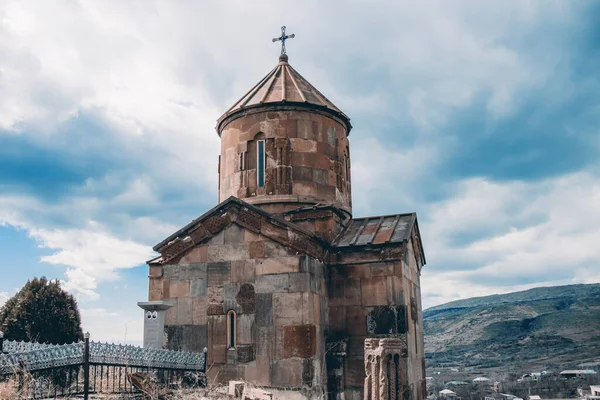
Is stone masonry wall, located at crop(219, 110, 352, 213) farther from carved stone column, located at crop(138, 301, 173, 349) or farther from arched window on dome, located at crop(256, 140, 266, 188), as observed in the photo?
carved stone column, located at crop(138, 301, 173, 349)

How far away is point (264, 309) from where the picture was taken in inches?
355

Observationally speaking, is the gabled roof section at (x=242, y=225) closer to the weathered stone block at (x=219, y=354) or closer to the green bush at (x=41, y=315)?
the weathered stone block at (x=219, y=354)

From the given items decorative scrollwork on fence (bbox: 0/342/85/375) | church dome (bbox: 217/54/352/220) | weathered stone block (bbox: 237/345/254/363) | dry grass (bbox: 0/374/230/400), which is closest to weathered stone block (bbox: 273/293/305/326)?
weathered stone block (bbox: 237/345/254/363)

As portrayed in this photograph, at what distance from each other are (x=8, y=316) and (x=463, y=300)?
109412 mm

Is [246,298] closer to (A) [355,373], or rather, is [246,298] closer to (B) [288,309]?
(B) [288,309]

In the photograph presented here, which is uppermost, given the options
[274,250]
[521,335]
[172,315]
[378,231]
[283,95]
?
[283,95]

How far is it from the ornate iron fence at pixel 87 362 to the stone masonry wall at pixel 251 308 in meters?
0.44

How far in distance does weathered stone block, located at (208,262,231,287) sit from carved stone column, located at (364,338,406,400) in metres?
2.78

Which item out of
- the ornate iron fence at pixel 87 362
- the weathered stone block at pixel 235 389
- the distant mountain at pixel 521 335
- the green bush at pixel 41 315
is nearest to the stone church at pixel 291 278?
the ornate iron fence at pixel 87 362

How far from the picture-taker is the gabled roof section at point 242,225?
30.0ft

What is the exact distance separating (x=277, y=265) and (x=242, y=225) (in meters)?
0.94

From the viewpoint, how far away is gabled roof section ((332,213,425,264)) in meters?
9.86

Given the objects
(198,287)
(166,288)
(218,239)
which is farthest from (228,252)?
(166,288)

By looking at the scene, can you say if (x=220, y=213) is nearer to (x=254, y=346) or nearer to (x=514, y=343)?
(x=254, y=346)
